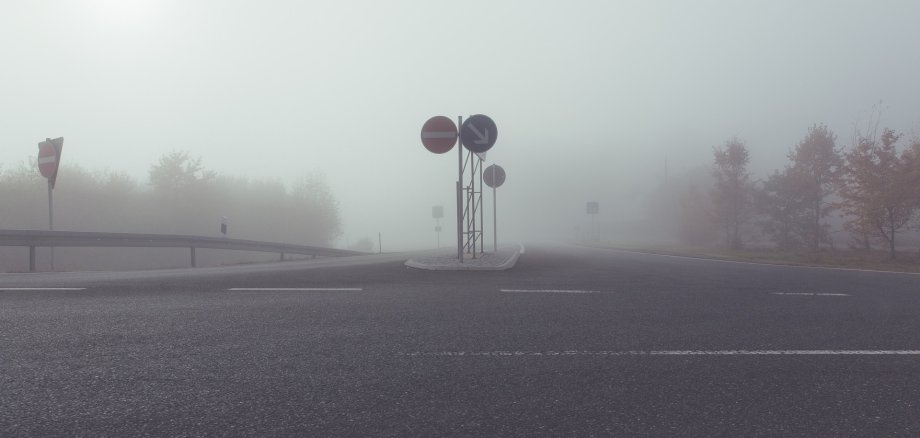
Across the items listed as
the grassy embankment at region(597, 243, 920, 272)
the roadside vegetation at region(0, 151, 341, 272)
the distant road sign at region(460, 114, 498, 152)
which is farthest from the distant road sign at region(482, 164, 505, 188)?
the roadside vegetation at region(0, 151, 341, 272)

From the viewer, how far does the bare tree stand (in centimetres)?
4706

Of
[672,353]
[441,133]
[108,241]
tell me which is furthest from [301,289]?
[108,241]

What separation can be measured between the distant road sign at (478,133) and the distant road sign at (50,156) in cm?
1064

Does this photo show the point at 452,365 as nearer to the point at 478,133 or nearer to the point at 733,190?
the point at 478,133

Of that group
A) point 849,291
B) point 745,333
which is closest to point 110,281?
point 745,333

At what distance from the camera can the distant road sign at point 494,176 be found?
18.6m

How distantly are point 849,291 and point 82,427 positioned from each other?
8563 millimetres

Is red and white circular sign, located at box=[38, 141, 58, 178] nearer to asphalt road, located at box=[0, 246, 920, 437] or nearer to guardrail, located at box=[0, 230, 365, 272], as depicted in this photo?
guardrail, located at box=[0, 230, 365, 272]

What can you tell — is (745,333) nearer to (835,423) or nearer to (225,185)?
(835,423)

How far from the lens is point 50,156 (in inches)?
562

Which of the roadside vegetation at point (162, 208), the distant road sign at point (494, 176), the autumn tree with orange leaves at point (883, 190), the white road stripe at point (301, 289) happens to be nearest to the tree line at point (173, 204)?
the roadside vegetation at point (162, 208)

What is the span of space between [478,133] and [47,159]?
11.5 metres

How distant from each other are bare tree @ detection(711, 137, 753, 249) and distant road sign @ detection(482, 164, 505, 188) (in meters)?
35.1

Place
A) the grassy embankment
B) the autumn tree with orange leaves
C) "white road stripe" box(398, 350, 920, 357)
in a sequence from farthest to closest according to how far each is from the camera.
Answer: the autumn tree with orange leaves
the grassy embankment
"white road stripe" box(398, 350, 920, 357)
